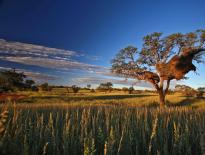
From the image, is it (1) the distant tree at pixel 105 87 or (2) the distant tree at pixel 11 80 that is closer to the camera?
(2) the distant tree at pixel 11 80

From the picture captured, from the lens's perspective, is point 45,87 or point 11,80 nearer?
point 11,80

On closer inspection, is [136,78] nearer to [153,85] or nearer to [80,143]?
[153,85]

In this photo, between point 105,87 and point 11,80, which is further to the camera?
point 105,87

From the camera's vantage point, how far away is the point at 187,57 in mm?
28859

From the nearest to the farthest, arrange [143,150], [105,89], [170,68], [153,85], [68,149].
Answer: [68,149]
[143,150]
[170,68]
[153,85]
[105,89]

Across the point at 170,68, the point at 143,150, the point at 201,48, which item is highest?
the point at 201,48

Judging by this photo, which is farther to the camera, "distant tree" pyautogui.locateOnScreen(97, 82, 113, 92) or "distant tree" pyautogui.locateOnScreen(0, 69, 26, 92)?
"distant tree" pyautogui.locateOnScreen(97, 82, 113, 92)

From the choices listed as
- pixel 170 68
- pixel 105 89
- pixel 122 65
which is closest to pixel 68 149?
pixel 170 68

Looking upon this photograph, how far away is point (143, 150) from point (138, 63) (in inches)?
1061

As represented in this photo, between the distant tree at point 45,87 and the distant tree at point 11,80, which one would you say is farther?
the distant tree at point 45,87

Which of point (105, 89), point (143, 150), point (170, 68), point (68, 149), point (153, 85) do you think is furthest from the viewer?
point (105, 89)

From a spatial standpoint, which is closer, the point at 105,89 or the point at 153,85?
the point at 153,85

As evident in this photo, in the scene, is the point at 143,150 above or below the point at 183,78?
below

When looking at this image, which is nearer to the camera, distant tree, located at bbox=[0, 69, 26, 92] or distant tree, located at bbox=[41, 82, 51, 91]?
distant tree, located at bbox=[0, 69, 26, 92]
